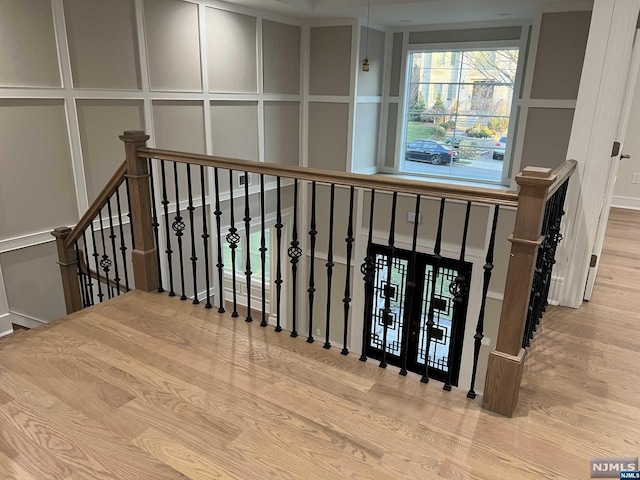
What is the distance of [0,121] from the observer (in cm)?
344

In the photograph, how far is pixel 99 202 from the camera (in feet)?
9.93

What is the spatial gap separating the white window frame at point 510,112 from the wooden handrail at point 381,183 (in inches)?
155

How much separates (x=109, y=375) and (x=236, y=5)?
14.1 feet

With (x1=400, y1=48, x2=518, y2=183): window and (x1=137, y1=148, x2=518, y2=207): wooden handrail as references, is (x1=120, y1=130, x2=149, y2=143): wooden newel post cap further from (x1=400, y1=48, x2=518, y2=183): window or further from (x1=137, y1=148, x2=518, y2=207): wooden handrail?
(x1=400, y1=48, x2=518, y2=183): window

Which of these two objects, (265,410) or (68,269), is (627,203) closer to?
(265,410)

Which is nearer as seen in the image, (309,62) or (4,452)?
(4,452)

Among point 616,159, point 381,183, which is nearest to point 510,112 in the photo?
point 616,159

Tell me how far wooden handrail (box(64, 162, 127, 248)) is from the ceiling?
2.92 m

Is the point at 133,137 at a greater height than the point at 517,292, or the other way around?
the point at 133,137

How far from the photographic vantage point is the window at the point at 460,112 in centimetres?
583

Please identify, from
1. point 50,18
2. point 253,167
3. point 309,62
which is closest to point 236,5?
point 309,62

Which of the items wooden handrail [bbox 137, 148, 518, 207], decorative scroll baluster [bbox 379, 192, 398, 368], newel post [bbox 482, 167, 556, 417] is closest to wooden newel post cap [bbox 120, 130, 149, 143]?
wooden handrail [bbox 137, 148, 518, 207]

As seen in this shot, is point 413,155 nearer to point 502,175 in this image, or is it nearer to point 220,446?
point 502,175

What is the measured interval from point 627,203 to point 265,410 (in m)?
6.33
